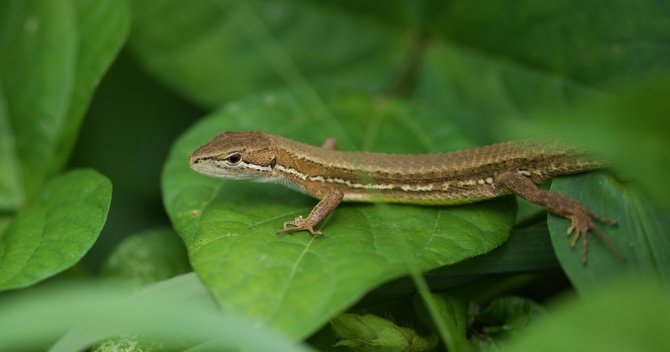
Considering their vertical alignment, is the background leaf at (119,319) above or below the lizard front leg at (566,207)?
below

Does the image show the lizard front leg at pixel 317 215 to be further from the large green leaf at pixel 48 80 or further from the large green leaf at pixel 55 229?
the large green leaf at pixel 48 80

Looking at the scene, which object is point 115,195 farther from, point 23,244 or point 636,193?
point 636,193

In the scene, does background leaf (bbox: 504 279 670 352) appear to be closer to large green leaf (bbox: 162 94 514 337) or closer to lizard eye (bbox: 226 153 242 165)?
large green leaf (bbox: 162 94 514 337)

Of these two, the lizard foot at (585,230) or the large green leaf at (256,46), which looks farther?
the large green leaf at (256,46)

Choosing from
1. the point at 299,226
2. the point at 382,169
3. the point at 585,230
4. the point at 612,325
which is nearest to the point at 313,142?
the point at 382,169

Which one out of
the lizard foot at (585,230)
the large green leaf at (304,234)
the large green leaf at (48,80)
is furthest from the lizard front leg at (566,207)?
the large green leaf at (48,80)

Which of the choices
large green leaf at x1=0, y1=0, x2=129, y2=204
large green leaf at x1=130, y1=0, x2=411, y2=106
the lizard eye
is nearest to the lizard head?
the lizard eye
